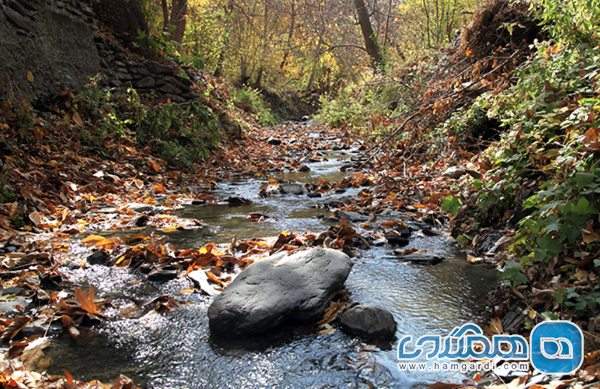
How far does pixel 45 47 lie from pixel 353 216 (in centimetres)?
532

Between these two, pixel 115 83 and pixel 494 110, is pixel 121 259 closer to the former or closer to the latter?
pixel 494 110

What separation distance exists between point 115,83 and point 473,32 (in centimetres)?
633

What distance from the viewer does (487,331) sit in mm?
1973

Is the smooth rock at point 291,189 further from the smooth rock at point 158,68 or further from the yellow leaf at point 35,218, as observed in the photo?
the smooth rock at point 158,68

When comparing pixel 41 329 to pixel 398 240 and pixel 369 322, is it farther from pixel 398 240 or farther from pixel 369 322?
pixel 398 240

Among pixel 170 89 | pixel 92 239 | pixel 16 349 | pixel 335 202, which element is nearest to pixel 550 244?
pixel 16 349

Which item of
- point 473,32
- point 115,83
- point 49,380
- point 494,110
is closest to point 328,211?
point 494,110

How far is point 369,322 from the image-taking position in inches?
79.0

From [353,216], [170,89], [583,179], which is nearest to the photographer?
[583,179]

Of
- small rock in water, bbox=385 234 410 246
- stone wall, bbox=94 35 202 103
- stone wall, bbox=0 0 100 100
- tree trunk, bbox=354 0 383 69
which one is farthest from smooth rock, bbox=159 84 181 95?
small rock in water, bbox=385 234 410 246

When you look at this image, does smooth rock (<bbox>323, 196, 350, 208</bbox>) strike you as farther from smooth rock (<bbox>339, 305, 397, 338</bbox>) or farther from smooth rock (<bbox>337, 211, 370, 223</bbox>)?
smooth rock (<bbox>339, 305, 397, 338</bbox>)

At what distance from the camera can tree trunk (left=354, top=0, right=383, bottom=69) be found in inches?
456

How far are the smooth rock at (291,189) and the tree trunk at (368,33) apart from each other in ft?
23.5

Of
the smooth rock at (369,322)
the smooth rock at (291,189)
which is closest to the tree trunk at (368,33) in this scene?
the smooth rock at (291,189)
